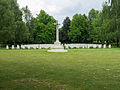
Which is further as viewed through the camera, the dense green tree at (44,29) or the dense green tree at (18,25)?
the dense green tree at (44,29)

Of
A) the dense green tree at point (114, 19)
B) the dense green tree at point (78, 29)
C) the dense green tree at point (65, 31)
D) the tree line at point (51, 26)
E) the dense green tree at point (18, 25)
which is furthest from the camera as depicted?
the dense green tree at point (65, 31)

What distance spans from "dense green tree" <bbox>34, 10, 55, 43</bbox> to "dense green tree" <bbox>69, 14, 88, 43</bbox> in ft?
22.2

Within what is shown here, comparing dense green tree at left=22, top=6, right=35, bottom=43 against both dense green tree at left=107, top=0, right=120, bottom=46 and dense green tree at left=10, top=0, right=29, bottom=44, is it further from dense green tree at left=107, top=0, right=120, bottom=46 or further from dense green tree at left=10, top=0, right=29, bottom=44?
dense green tree at left=107, top=0, right=120, bottom=46

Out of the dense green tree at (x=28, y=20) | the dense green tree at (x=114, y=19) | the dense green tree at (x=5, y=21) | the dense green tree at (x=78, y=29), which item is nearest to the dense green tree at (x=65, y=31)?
the dense green tree at (x=78, y=29)

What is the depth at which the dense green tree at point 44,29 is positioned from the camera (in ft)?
173

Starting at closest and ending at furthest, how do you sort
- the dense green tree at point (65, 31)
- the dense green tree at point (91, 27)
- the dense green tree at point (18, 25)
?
1. the dense green tree at point (18, 25)
2. the dense green tree at point (91, 27)
3. the dense green tree at point (65, 31)

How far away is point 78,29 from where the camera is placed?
5622cm

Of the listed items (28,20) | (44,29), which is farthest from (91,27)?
(28,20)

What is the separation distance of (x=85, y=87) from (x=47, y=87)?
1243 millimetres

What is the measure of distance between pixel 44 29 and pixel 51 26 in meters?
2.49

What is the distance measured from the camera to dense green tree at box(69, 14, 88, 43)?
56309 mm

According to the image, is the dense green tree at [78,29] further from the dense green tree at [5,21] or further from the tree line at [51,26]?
the dense green tree at [5,21]

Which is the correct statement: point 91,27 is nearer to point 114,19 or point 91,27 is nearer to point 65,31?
point 65,31

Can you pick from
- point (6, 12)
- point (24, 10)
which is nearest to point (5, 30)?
point (6, 12)
